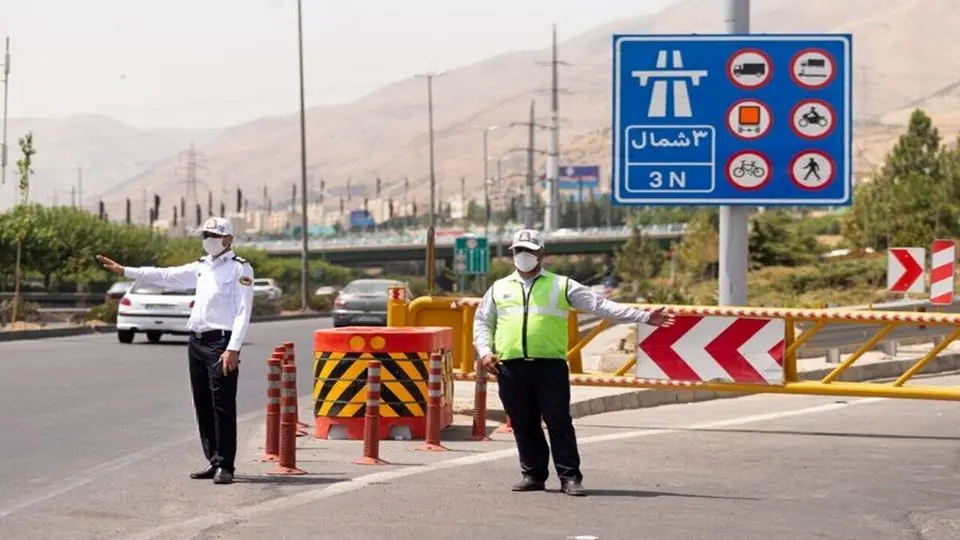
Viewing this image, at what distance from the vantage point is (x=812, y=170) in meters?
21.6

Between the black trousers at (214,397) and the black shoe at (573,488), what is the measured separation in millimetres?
2200

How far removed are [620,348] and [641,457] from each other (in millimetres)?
14883

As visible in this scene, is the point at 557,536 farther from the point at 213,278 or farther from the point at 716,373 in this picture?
the point at 716,373

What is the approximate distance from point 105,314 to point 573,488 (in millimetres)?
37634

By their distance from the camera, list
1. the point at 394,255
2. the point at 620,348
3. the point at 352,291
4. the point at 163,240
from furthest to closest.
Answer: the point at 394,255
the point at 163,240
the point at 352,291
the point at 620,348

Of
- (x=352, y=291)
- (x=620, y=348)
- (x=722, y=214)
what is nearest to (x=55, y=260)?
(x=352, y=291)

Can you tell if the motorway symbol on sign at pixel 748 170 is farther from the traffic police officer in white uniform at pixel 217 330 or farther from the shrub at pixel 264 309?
the shrub at pixel 264 309

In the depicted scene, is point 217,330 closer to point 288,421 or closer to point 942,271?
point 288,421

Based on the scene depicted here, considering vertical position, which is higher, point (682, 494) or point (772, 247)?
point (772, 247)

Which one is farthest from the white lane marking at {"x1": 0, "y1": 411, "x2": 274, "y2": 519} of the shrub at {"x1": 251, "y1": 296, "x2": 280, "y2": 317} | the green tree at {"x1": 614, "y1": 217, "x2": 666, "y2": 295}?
the green tree at {"x1": 614, "y1": 217, "x2": 666, "y2": 295}

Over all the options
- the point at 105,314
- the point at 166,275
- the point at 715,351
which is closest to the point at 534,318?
the point at 166,275

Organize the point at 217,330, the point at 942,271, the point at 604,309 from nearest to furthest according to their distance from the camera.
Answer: the point at 217,330 → the point at 604,309 → the point at 942,271

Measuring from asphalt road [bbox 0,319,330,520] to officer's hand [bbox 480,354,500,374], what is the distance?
2.87m

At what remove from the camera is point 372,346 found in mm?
15766
